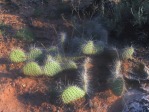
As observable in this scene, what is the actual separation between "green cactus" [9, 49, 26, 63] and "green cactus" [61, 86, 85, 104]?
45.0 inches

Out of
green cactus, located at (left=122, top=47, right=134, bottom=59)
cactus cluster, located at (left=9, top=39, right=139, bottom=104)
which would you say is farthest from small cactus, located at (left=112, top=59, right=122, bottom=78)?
green cactus, located at (left=122, top=47, right=134, bottom=59)

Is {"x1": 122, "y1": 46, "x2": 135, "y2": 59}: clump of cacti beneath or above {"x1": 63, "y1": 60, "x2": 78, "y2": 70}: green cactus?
above

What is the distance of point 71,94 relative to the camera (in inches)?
201

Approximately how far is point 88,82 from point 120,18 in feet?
5.23

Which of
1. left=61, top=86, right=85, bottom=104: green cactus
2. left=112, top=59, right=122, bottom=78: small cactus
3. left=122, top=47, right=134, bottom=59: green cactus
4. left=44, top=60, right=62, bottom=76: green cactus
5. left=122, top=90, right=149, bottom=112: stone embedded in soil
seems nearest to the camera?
left=122, top=90, right=149, bottom=112: stone embedded in soil

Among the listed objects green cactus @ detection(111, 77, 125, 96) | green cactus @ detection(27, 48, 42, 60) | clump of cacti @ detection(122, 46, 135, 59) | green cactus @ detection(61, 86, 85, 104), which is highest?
clump of cacti @ detection(122, 46, 135, 59)

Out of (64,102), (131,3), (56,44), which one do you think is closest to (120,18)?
(131,3)

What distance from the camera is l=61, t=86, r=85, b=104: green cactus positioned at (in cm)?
508

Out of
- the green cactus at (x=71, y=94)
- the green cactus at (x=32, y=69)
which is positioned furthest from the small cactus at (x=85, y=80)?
the green cactus at (x=32, y=69)

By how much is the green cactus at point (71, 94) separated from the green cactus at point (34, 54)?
0.98 meters

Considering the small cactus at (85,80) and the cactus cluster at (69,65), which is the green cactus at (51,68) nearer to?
the cactus cluster at (69,65)

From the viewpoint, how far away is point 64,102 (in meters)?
5.09

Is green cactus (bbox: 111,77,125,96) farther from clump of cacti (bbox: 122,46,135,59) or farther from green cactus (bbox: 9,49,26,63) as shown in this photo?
green cactus (bbox: 9,49,26,63)

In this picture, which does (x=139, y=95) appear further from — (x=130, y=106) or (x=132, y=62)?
(x=132, y=62)
